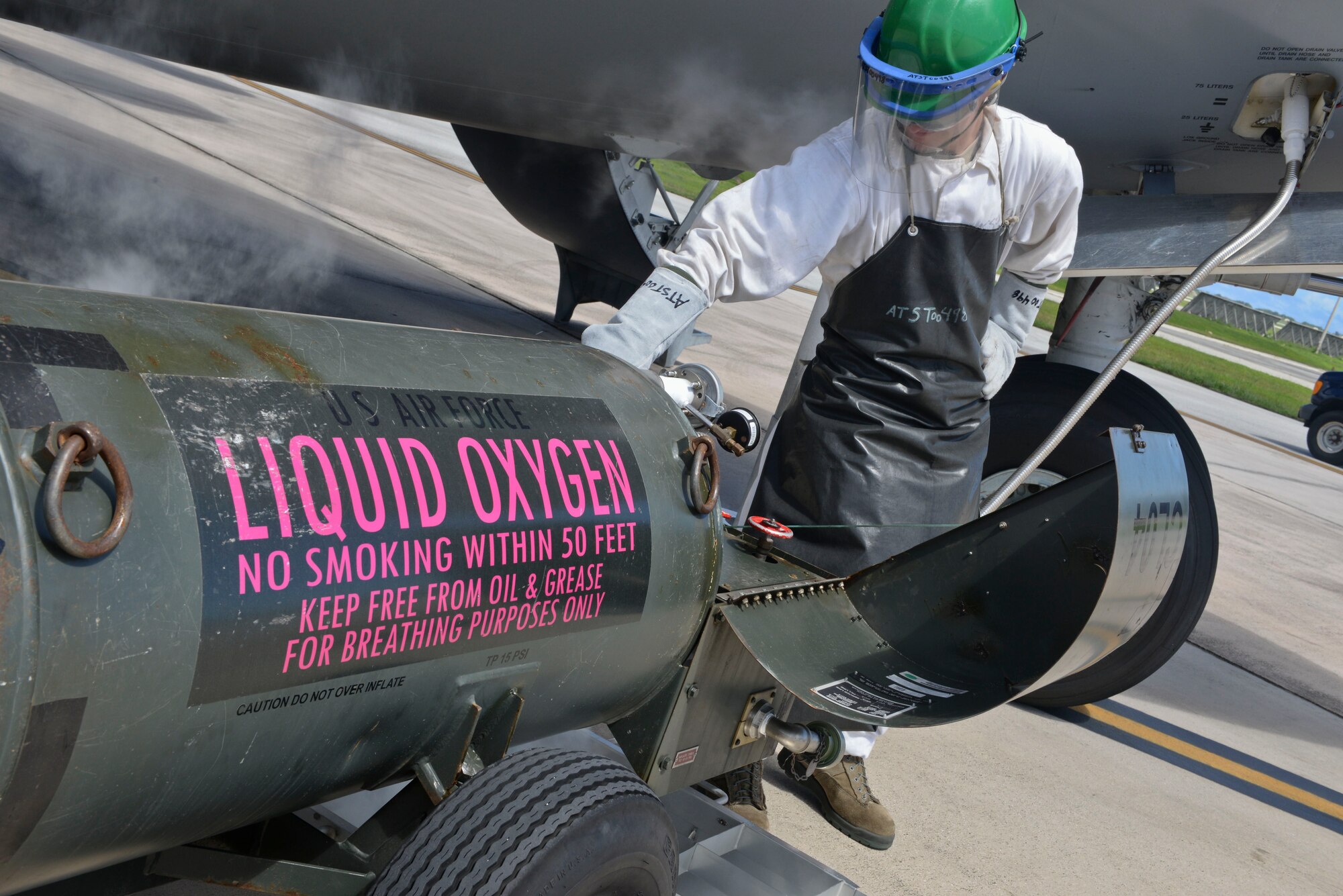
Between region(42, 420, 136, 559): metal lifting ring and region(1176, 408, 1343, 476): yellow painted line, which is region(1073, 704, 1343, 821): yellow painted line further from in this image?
region(1176, 408, 1343, 476): yellow painted line

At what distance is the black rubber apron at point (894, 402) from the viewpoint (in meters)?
2.41

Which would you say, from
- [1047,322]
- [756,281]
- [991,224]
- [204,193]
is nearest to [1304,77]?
[991,224]

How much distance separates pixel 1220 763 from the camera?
3.89 metres

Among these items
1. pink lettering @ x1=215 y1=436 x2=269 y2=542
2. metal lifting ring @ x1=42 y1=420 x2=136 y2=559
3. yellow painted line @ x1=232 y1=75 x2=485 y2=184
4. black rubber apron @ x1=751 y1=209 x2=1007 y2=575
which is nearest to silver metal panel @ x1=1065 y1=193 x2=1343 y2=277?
black rubber apron @ x1=751 y1=209 x2=1007 y2=575

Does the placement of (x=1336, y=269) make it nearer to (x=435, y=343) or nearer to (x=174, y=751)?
(x=435, y=343)

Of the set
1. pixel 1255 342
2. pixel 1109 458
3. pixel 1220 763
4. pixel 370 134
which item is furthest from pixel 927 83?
pixel 1255 342

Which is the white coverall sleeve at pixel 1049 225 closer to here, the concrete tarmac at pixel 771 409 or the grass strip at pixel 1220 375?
the concrete tarmac at pixel 771 409

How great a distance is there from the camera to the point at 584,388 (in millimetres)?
1901

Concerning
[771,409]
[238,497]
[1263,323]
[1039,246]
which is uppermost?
[1263,323]

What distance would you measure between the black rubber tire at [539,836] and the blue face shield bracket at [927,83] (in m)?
1.38

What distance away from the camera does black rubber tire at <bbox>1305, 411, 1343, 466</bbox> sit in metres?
12.1

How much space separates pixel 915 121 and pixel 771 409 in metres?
5.05

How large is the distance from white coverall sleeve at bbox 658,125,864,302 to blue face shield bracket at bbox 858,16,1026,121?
15 cm

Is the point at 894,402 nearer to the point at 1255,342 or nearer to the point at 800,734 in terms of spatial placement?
the point at 800,734
